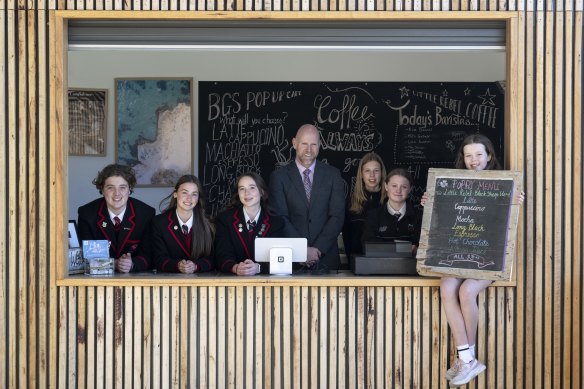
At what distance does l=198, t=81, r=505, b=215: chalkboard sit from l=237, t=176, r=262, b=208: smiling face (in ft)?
8.91

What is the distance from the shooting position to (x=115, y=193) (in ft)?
20.2

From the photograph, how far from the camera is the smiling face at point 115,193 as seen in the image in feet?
20.1

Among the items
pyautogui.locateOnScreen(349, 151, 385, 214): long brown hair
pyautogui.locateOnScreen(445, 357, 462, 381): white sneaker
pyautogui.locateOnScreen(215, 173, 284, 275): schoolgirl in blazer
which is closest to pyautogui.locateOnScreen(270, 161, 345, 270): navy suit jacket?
pyautogui.locateOnScreen(349, 151, 385, 214): long brown hair

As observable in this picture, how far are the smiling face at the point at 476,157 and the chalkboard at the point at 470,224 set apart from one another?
6 cm

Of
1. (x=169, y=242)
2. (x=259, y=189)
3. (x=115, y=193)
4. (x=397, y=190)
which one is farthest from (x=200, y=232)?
(x=397, y=190)

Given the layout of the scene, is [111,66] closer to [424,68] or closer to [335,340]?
[424,68]

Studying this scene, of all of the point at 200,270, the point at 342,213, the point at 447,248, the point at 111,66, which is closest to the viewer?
the point at 447,248

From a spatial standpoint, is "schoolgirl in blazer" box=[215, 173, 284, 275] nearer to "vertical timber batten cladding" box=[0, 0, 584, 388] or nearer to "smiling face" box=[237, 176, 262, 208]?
"smiling face" box=[237, 176, 262, 208]

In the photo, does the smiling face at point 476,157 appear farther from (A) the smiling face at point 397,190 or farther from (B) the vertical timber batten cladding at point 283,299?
(A) the smiling face at point 397,190

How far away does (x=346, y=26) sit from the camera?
18.6 ft

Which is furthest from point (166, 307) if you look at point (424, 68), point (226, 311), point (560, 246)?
point (424, 68)

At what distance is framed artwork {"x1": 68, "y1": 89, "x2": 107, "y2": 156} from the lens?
28.3 feet

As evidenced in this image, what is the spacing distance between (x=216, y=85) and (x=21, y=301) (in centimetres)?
366

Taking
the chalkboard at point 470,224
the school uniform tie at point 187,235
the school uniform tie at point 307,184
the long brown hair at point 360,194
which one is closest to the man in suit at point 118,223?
the school uniform tie at point 187,235
